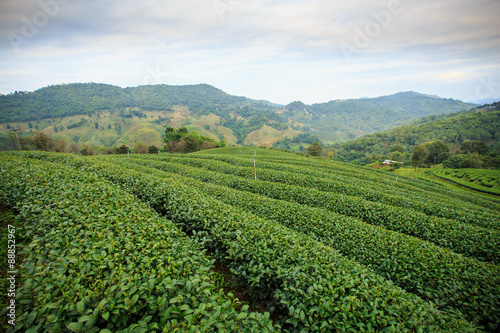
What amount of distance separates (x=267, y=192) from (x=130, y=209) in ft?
27.1

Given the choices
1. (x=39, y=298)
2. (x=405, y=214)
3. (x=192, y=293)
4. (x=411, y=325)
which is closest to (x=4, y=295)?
(x=39, y=298)

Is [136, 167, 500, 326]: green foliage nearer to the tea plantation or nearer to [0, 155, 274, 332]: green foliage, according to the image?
the tea plantation

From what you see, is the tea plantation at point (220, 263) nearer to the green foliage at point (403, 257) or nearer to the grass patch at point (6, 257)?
the green foliage at point (403, 257)

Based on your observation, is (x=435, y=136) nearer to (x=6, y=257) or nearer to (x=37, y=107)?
(x=6, y=257)

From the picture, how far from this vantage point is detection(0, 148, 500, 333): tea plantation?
3.15 m

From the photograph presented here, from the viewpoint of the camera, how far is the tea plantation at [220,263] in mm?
3152

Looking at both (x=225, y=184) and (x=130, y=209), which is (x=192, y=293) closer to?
(x=130, y=209)

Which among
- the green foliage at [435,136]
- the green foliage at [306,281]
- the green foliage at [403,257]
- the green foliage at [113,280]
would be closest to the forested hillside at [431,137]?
the green foliage at [435,136]

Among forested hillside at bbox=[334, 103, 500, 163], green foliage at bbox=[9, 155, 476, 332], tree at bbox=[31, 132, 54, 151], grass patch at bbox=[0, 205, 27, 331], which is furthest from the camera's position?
forested hillside at bbox=[334, 103, 500, 163]

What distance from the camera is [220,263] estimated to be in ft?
21.7

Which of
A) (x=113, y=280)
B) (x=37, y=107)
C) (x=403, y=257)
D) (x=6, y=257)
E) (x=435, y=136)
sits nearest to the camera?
(x=113, y=280)

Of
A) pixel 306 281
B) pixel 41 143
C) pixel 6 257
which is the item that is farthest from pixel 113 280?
pixel 41 143

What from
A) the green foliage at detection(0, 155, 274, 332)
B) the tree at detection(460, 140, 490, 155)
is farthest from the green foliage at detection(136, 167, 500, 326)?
the tree at detection(460, 140, 490, 155)

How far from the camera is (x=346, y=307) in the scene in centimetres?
397
